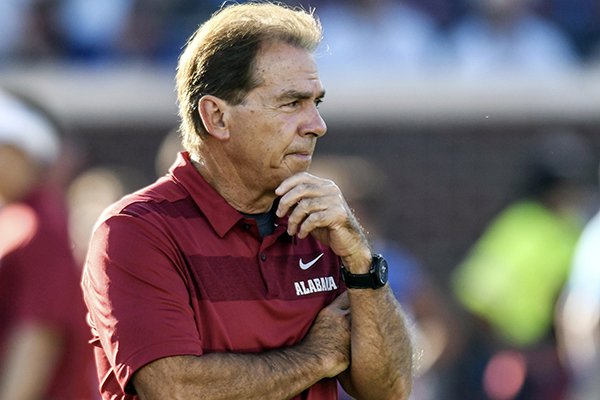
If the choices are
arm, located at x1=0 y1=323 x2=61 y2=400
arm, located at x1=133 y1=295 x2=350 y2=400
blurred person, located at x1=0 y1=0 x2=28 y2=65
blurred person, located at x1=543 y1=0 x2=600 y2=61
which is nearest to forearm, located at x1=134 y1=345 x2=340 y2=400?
arm, located at x1=133 y1=295 x2=350 y2=400

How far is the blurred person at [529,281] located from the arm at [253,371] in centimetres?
487

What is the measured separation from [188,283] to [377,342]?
55 cm

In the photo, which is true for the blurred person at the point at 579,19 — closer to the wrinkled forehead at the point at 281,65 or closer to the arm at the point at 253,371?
the wrinkled forehead at the point at 281,65

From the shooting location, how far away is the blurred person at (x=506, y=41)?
1292 cm

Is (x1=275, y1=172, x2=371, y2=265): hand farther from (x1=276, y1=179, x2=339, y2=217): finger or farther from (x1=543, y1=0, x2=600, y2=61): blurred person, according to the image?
(x1=543, y1=0, x2=600, y2=61): blurred person

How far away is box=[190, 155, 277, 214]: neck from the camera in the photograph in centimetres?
405

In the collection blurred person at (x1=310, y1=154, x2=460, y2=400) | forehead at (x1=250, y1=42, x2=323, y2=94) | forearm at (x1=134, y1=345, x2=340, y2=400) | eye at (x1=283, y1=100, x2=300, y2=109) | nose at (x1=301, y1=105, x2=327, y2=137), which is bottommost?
blurred person at (x1=310, y1=154, x2=460, y2=400)

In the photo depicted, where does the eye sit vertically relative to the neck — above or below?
above

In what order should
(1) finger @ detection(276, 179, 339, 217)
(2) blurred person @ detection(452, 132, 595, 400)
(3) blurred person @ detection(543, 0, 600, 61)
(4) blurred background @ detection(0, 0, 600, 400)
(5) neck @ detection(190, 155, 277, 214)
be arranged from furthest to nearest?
(3) blurred person @ detection(543, 0, 600, 61)
(4) blurred background @ detection(0, 0, 600, 400)
(2) blurred person @ detection(452, 132, 595, 400)
(5) neck @ detection(190, 155, 277, 214)
(1) finger @ detection(276, 179, 339, 217)

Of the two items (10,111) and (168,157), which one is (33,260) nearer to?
(10,111)

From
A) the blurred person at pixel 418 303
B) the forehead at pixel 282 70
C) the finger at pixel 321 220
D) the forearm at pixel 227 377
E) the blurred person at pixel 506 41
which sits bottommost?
the blurred person at pixel 418 303

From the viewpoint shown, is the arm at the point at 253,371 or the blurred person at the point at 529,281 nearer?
the arm at the point at 253,371

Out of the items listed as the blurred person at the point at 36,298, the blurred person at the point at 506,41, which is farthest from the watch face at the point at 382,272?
the blurred person at the point at 506,41

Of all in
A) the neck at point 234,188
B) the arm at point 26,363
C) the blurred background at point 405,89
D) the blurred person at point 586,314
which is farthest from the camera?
the blurred background at point 405,89
